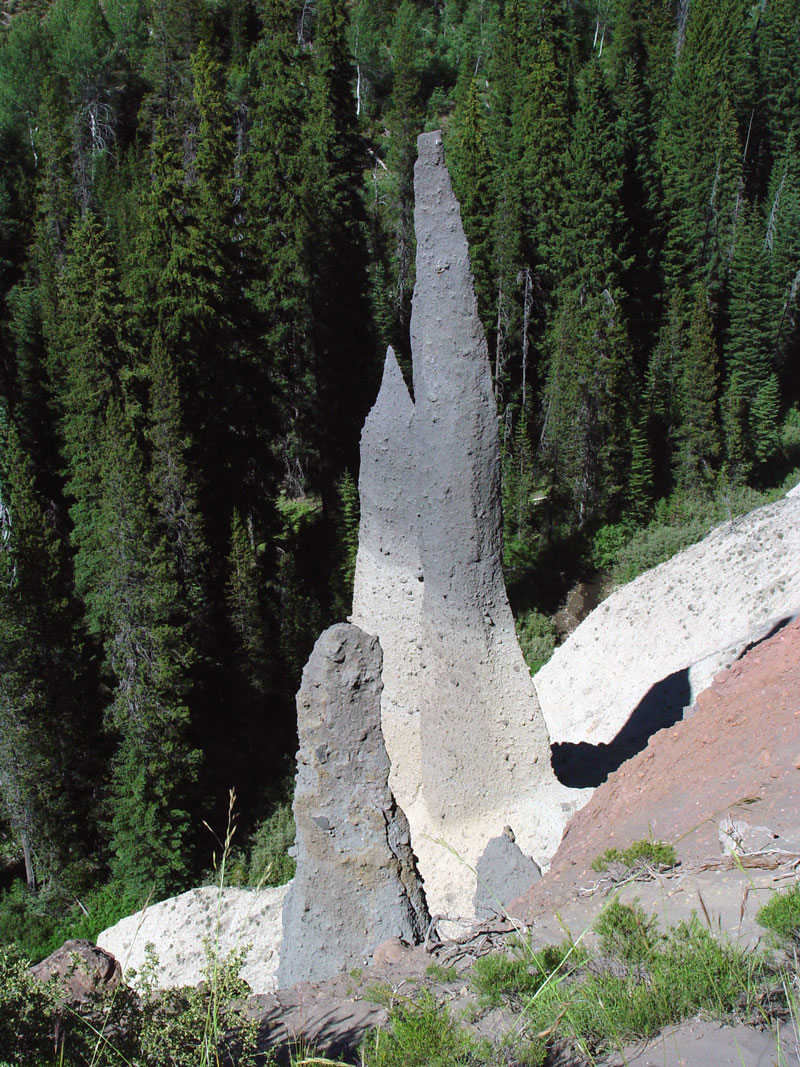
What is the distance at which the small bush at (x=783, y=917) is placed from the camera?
5.62 metres

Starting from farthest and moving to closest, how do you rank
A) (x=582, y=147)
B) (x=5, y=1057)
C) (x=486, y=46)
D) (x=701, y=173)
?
(x=486, y=46) < (x=701, y=173) < (x=582, y=147) < (x=5, y=1057)

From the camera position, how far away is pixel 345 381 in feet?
99.7

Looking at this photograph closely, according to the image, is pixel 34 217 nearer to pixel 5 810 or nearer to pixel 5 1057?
pixel 5 810

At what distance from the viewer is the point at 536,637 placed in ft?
81.7

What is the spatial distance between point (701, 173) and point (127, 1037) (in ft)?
126

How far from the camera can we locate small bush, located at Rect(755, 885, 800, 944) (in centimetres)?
562

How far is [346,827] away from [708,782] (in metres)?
4.05

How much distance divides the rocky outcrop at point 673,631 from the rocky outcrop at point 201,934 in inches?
284

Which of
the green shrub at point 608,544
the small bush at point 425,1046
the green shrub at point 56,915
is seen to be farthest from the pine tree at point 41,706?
the green shrub at point 608,544

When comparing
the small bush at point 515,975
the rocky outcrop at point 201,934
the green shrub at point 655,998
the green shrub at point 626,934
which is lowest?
the rocky outcrop at point 201,934

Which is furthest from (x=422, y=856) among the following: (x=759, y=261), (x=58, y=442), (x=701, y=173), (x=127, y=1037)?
(x=701, y=173)

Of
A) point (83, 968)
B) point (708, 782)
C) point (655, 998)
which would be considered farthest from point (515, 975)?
point (83, 968)

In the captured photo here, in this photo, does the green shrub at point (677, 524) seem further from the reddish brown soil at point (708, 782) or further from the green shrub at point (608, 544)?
the reddish brown soil at point (708, 782)

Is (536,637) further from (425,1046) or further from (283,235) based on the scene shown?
(425,1046)
